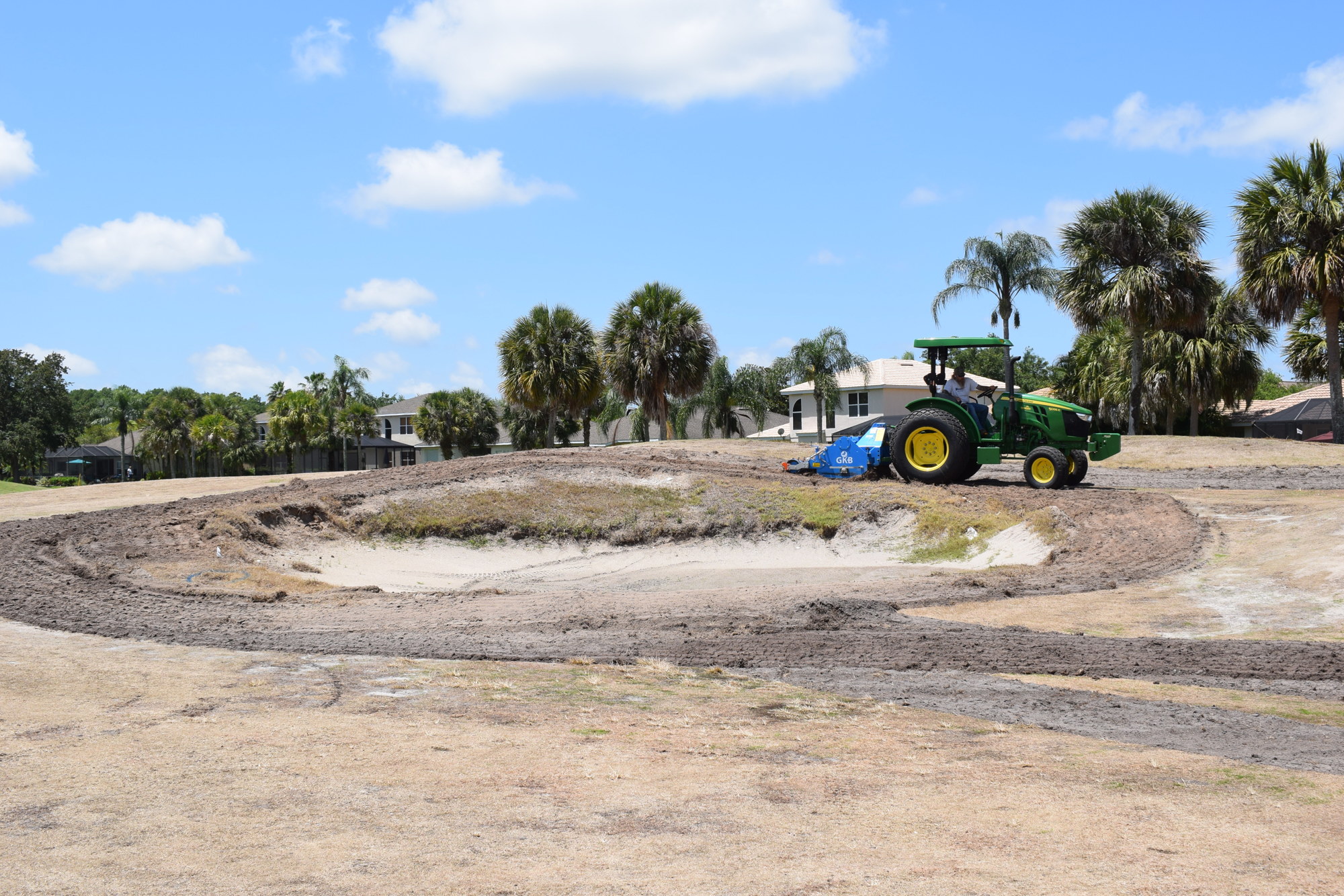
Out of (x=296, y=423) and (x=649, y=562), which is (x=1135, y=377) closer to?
(x=649, y=562)

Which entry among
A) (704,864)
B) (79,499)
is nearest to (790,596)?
(704,864)

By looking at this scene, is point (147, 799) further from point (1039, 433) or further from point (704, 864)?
point (1039, 433)

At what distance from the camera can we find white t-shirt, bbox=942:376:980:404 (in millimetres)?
21516

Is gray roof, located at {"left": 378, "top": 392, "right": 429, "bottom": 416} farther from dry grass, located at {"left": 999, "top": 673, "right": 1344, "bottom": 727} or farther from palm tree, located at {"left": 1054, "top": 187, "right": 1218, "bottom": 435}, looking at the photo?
dry grass, located at {"left": 999, "top": 673, "right": 1344, "bottom": 727}

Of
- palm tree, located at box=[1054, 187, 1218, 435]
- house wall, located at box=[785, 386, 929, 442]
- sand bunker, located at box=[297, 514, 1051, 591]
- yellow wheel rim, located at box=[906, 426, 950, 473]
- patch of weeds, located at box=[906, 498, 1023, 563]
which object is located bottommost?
sand bunker, located at box=[297, 514, 1051, 591]

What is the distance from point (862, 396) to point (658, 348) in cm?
1491

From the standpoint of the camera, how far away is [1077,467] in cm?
2148

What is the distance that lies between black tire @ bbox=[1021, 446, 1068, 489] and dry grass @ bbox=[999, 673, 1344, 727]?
40.0 ft

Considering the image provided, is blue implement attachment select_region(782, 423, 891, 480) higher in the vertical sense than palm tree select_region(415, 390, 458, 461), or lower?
lower

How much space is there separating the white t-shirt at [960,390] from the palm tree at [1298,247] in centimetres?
1751

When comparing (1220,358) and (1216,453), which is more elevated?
(1220,358)

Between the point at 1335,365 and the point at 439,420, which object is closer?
the point at 1335,365

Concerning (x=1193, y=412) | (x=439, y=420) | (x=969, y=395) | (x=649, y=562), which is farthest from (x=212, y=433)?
(x=969, y=395)

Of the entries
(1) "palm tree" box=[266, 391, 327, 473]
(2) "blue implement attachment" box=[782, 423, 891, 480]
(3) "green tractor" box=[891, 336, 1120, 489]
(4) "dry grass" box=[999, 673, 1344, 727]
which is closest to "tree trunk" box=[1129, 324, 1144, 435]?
(3) "green tractor" box=[891, 336, 1120, 489]
